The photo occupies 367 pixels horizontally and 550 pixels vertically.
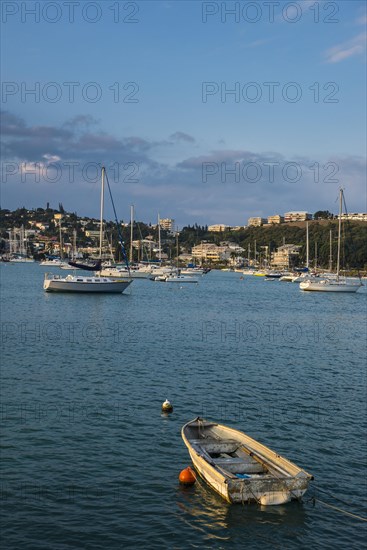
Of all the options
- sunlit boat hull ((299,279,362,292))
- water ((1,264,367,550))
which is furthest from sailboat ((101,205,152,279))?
Result: water ((1,264,367,550))

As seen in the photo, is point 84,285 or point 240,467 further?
point 84,285

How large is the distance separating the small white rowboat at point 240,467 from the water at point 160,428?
47cm

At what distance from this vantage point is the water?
15.4m

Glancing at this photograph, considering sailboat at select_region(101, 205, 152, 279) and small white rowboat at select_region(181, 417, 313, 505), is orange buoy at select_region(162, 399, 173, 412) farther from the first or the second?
sailboat at select_region(101, 205, 152, 279)

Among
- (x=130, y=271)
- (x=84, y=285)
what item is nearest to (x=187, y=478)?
(x=84, y=285)

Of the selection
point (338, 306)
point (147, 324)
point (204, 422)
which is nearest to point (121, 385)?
point (204, 422)

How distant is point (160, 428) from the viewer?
2264cm

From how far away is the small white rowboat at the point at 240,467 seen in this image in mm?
16281

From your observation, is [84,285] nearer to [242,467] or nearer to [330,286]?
[330,286]

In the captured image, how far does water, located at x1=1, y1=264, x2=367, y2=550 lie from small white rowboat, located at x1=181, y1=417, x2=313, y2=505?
0.47 m

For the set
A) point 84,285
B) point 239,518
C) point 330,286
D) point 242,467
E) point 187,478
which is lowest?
point 239,518

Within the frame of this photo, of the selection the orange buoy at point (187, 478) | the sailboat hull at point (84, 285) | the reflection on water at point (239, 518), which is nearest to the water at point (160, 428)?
the reflection on water at point (239, 518)

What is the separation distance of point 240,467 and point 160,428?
5.56 m

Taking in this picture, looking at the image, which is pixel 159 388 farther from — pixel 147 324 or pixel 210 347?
pixel 147 324
